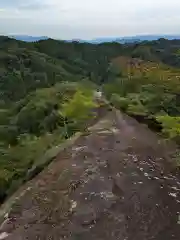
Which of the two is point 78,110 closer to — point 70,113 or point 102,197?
point 70,113

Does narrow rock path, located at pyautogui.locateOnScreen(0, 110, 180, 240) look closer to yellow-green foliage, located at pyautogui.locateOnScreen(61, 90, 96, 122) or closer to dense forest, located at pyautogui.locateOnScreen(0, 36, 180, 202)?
dense forest, located at pyautogui.locateOnScreen(0, 36, 180, 202)

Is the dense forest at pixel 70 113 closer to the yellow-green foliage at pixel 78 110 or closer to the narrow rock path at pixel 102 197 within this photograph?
the yellow-green foliage at pixel 78 110

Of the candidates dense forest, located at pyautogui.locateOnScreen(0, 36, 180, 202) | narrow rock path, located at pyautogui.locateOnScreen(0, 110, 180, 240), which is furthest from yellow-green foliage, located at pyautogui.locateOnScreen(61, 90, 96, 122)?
narrow rock path, located at pyautogui.locateOnScreen(0, 110, 180, 240)

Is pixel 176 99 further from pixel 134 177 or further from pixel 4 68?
pixel 4 68

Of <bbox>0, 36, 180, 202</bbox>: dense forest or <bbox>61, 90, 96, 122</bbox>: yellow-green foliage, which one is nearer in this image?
<bbox>0, 36, 180, 202</bbox>: dense forest

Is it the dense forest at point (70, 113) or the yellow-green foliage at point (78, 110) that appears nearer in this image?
the dense forest at point (70, 113)

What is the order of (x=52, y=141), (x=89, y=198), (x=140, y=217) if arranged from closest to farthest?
1. (x=140, y=217)
2. (x=89, y=198)
3. (x=52, y=141)

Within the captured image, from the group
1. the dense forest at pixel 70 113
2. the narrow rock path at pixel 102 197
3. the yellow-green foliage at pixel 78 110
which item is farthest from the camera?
the yellow-green foliage at pixel 78 110

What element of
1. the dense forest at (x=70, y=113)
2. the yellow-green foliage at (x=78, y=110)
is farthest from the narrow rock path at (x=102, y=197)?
the yellow-green foliage at (x=78, y=110)

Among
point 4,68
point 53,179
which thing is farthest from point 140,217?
point 4,68
